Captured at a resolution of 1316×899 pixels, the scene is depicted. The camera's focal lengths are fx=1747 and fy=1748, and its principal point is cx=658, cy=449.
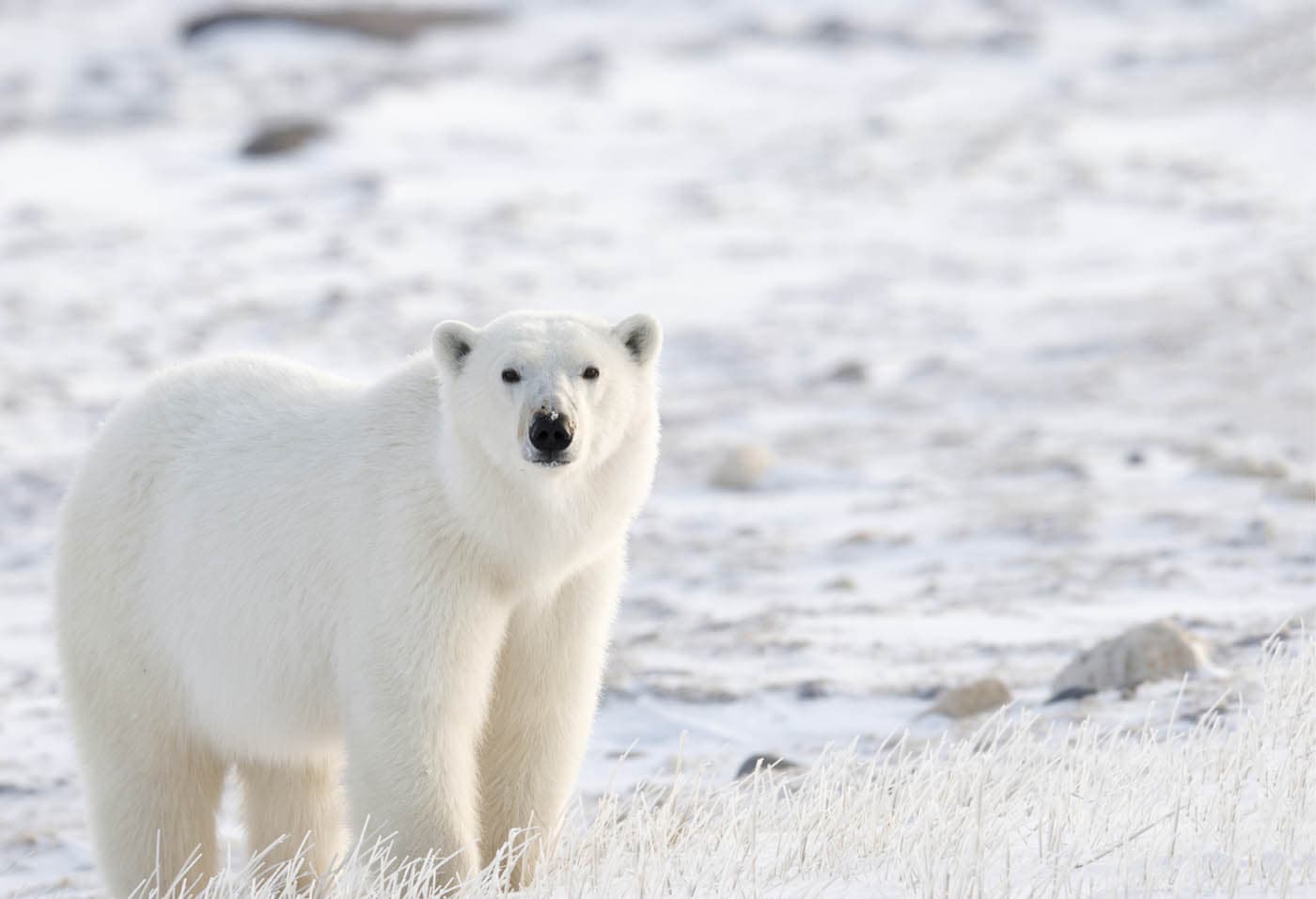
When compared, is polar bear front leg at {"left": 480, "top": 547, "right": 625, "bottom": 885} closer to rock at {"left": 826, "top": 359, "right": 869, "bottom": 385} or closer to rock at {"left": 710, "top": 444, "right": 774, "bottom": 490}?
rock at {"left": 710, "top": 444, "right": 774, "bottom": 490}

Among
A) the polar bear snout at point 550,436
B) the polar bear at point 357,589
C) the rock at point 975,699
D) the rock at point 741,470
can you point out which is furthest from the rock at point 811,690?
the rock at point 741,470

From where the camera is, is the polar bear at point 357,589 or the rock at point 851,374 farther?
the rock at point 851,374

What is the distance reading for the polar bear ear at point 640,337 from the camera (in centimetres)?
345

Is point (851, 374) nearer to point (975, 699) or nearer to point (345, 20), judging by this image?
point (975, 699)

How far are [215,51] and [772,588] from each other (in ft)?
47.8

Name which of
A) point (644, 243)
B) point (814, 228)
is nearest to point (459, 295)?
point (644, 243)

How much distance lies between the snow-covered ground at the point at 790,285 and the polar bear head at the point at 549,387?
0.59 m

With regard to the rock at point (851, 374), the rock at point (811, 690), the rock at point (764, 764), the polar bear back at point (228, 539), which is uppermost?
the polar bear back at point (228, 539)

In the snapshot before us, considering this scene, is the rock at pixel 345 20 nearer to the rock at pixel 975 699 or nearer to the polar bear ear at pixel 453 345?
the rock at pixel 975 699

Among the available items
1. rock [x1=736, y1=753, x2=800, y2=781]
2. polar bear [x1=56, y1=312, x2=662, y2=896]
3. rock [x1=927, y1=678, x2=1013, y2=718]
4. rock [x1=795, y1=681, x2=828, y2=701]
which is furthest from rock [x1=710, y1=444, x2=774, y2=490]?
polar bear [x1=56, y1=312, x2=662, y2=896]

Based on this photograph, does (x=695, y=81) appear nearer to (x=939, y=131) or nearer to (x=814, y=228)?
(x=939, y=131)

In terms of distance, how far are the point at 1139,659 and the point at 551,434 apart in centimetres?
240

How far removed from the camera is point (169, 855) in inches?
149

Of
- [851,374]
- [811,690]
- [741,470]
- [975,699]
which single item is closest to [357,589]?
[975,699]
